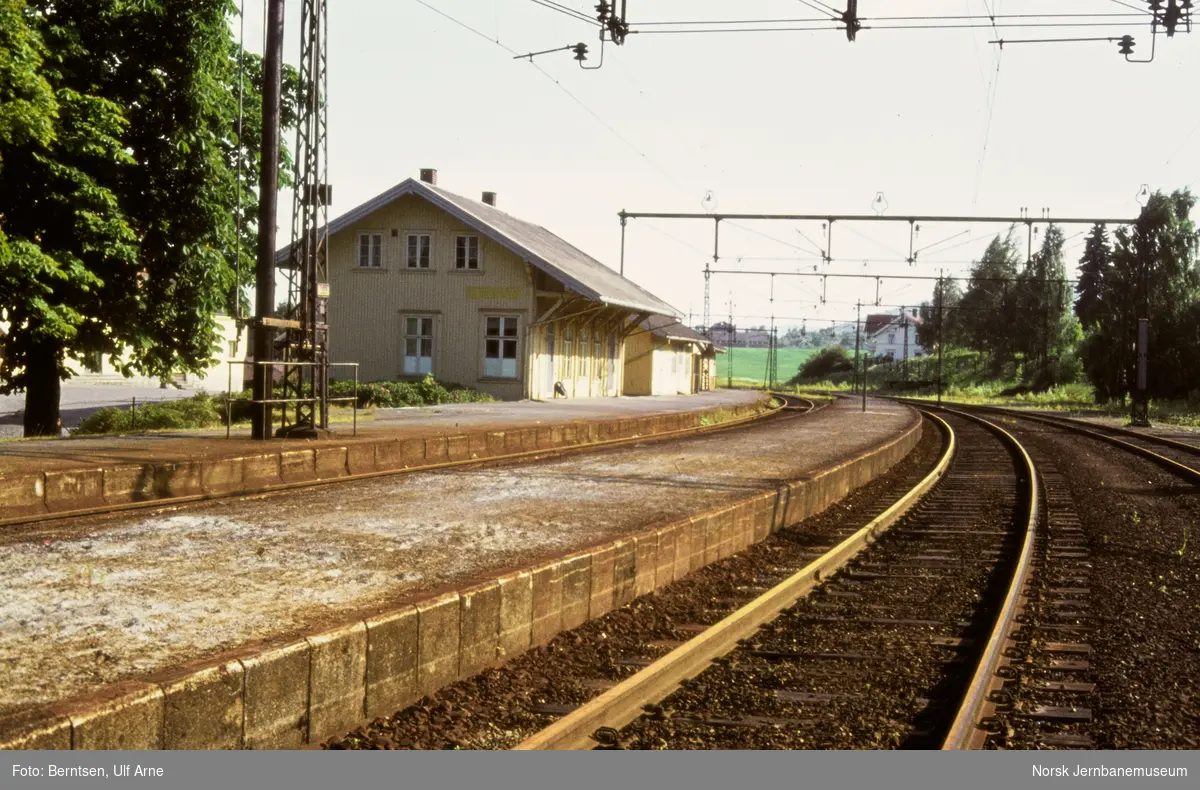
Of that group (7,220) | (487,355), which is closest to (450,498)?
(7,220)

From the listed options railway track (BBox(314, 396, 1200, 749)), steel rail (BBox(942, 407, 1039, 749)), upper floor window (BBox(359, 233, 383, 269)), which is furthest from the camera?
upper floor window (BBox(359, 233, 383, 269))

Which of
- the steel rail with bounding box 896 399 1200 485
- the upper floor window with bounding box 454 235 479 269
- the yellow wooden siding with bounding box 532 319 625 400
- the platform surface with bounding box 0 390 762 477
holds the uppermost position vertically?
the upper floor window with bounding box 454 235 479 269

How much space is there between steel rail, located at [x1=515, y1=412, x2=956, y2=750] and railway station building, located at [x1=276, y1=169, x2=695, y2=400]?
80.1 feet

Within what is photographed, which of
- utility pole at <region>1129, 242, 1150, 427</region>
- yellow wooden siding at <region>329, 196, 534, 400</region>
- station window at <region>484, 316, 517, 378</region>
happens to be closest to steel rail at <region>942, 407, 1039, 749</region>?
station window at <region>484, 316, 517, 378</region>

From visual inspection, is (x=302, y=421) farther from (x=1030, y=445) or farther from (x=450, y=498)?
(x=1030, y=445)

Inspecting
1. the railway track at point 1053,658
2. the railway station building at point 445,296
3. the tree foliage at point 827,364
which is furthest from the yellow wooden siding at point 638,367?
the tree foliage at point 827,364

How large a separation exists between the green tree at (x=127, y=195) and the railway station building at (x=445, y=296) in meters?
13.5

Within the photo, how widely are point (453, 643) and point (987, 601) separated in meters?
4.55

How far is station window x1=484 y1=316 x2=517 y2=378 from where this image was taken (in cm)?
3534

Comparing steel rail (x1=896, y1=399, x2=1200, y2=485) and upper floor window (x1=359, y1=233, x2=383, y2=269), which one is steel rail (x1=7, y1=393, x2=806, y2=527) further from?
upper floor window (x1=359, y1=233, x2=383, y2=269)

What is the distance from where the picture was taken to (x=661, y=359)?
174 feet

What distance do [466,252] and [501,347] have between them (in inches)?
115

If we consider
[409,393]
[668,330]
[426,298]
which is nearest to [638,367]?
[668,330]

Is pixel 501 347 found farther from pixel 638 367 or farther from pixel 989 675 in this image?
pixel 989 675
